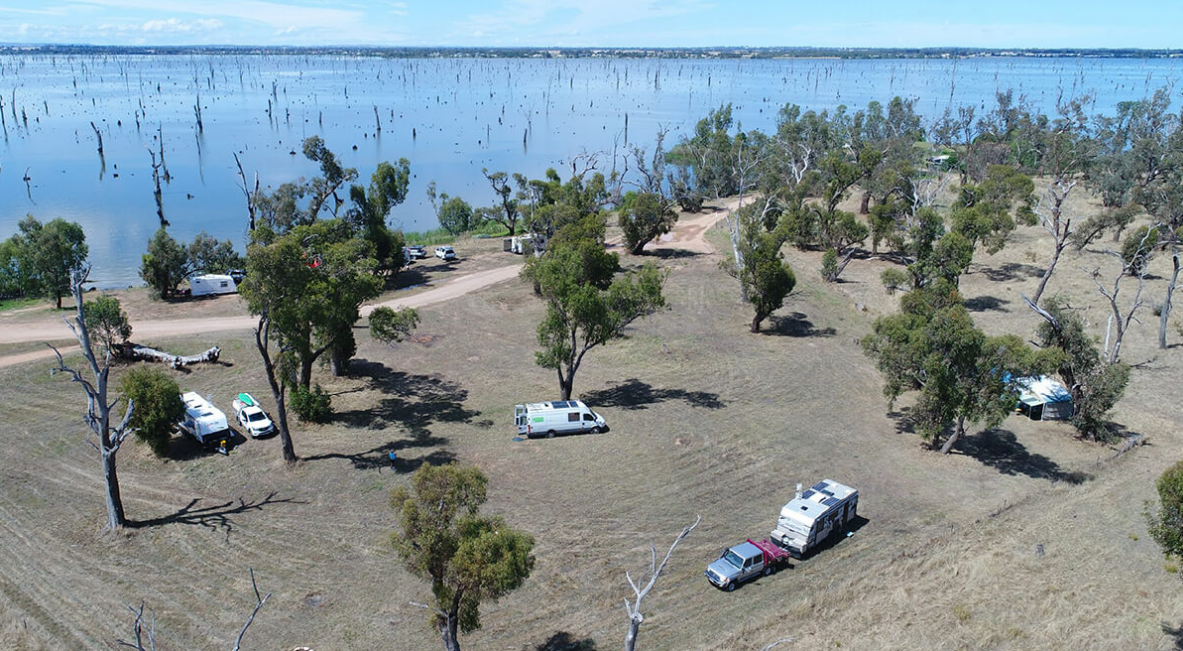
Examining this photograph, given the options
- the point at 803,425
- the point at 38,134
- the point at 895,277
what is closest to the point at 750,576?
the point at 803,425

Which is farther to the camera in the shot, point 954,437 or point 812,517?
point 954,437

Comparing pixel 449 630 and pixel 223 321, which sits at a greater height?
pixel 449 630

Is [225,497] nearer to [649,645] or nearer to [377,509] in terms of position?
[377,509]

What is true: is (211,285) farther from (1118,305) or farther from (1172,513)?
(1118,305)

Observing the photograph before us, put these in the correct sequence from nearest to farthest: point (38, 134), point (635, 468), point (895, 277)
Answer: point (635, 468) < point (895, 277) < point (38, 134)

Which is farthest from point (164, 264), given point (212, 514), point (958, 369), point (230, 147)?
point (230, 147)

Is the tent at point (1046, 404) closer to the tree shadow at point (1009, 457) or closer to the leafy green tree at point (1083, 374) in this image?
the leafy green tree at point (1083, 374)

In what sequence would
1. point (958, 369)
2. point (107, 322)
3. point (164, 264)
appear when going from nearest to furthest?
point (958, 369) → point (107, 322) → point (164, 264)
